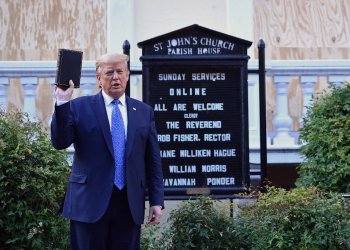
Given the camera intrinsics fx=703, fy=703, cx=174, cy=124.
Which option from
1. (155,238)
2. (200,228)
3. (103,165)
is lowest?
(155,238)

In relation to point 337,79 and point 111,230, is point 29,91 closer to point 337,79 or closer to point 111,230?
point 337,79

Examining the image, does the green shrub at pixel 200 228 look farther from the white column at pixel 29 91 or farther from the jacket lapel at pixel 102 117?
the white column at pixel 29 91

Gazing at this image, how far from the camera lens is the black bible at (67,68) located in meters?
4.37

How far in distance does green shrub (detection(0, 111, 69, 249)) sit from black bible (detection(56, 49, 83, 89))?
1.23 meters

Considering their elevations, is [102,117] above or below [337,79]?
below

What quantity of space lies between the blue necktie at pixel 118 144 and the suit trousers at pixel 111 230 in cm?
6

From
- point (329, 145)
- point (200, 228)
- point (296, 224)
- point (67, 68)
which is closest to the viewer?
point (67, 68)

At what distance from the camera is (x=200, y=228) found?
17.8 ft

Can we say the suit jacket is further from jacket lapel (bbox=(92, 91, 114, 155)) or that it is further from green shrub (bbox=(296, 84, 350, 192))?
green shrub (bbox=(296, 84, 350, 192))

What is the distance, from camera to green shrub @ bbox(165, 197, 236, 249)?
5.40m

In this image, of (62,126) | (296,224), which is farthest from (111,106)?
(296,224)

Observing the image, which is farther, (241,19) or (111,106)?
(241,19)

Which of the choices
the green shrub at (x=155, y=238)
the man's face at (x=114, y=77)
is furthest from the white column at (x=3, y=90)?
the man's face at (x=114, y=77)

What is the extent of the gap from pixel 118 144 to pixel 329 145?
2652 millimetres
